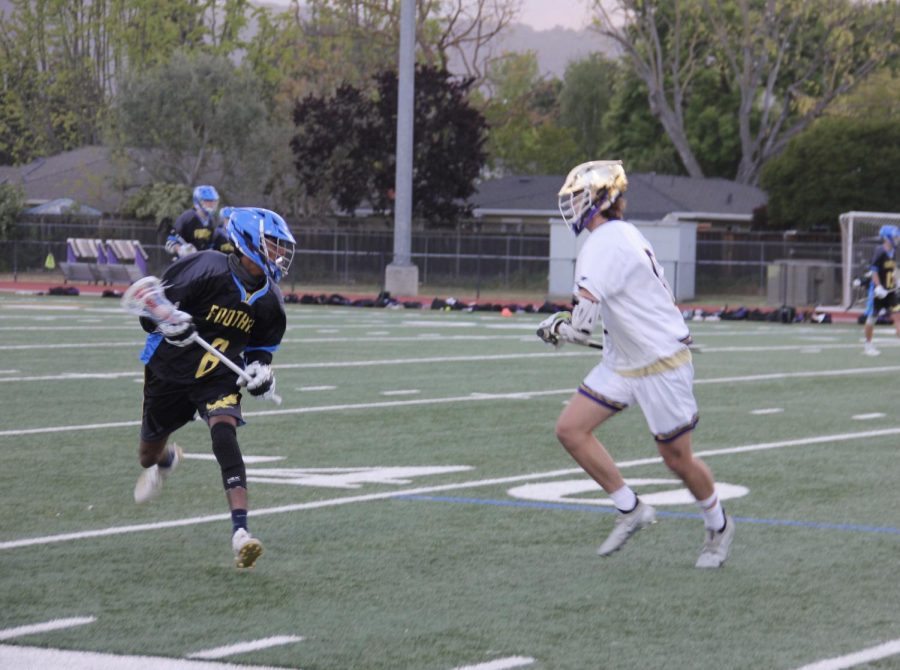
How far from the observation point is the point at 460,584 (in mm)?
6898

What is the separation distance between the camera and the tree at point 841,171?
157ft

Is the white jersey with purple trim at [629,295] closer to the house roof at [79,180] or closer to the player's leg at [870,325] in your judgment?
the player's leg at [870,325]

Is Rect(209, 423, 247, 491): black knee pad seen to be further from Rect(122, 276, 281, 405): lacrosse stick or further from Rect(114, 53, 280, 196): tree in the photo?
Rect(114, 53, 280, 196): tree

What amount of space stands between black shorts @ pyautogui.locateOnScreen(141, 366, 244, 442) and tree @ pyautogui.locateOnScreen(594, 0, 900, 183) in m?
46.0

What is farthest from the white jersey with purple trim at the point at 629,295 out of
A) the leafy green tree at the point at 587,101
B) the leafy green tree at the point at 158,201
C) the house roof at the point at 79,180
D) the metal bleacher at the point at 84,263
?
the leafy green tree at the point at 587,101

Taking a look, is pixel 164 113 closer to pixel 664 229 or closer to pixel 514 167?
pixel 664 229

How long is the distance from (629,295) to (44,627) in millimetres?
2895

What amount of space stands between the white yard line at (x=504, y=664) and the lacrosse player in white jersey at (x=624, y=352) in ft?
5.88

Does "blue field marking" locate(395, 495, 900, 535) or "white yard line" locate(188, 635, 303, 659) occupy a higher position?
"white yard line" locate(188, 635, 303, 659)

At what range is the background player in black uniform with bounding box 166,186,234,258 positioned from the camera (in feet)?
59.8

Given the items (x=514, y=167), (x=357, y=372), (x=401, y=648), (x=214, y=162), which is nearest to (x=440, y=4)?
(x=214, y=162)

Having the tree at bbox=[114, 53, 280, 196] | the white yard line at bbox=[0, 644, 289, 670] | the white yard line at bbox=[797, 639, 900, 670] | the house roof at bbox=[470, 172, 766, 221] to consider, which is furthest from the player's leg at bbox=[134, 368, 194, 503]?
the house roof at bbox=[470, 172, 766, 221]

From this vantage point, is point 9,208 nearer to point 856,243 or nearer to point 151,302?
point 856,243

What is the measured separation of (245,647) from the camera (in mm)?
5750
